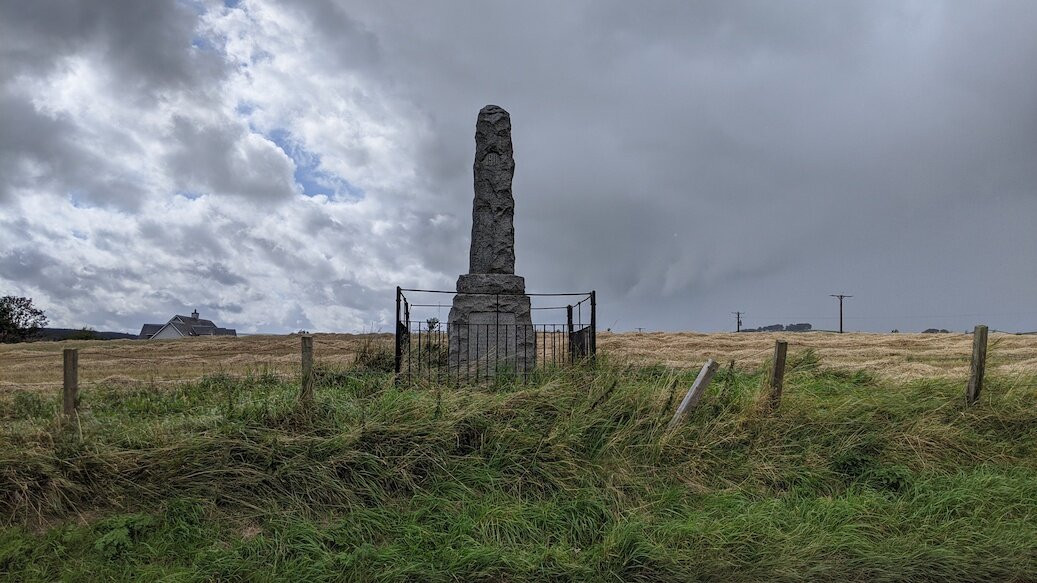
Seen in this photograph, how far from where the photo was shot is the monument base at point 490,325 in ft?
32.2

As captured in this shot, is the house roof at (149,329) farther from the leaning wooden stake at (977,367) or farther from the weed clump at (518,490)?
the leaning wooden stake at (977,367)

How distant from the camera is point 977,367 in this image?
7883mm

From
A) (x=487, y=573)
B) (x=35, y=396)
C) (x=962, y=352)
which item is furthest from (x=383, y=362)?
(x=962, y=352)

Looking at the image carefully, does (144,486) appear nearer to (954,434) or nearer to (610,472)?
(610,472)

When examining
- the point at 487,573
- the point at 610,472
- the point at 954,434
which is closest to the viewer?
the point at 487,573

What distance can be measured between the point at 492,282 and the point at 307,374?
173 inches

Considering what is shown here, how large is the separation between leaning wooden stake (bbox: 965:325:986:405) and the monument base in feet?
19.9

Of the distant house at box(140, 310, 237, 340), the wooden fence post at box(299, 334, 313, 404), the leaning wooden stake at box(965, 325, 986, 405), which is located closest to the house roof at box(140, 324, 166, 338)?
the distant house at box(140, 310, 237, 340)

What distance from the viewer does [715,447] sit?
6234mm

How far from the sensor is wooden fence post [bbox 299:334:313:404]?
19.9ft

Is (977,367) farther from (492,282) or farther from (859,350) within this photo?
(859,350)

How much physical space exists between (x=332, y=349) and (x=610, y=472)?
14308mm

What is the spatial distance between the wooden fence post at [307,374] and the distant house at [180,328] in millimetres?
39887

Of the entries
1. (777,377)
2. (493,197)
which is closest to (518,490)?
(777,377)
